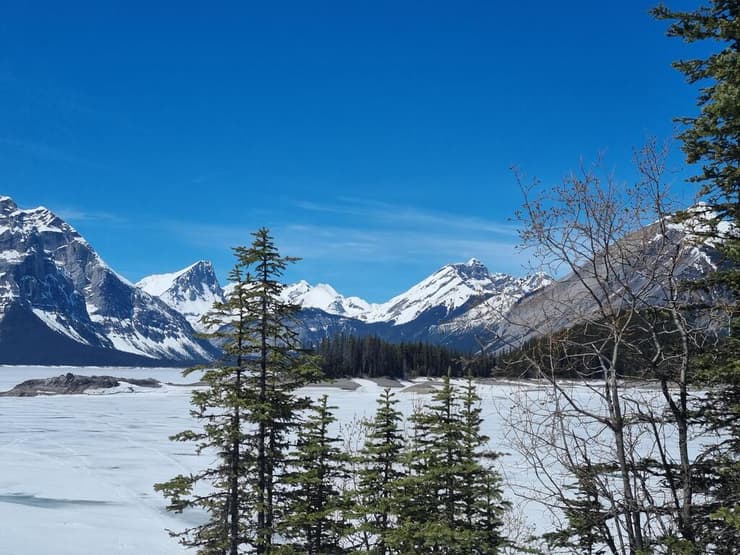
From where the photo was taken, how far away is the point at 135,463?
3109cm

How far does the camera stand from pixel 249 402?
1397 cm

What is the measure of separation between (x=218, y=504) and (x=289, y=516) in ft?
6.26

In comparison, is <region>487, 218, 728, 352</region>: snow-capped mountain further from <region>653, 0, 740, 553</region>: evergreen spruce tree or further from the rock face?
the rock face

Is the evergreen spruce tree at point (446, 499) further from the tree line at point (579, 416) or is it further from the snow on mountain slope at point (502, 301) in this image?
the snow on mountain slope at point (502, 301)

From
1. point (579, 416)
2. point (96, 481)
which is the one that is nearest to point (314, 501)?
point (579, 416)

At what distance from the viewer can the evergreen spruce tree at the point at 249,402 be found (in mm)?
14055

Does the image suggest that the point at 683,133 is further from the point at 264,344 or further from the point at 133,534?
the point at 133,534

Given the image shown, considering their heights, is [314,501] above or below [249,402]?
below

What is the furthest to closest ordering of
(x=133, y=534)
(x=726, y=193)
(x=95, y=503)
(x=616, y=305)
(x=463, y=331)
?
(x=95, y=503) < (x=133, y=534) < (x=726, y=193) < (x=616, y=305) < (x=463, y=331)

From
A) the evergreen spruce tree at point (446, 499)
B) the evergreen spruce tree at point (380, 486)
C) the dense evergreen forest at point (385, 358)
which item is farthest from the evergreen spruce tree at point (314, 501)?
the dense evergreen forest at point (385, 358)

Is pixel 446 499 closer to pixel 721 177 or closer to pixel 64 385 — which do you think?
pixel 721 177

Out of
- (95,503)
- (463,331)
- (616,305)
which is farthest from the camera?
(95,503)

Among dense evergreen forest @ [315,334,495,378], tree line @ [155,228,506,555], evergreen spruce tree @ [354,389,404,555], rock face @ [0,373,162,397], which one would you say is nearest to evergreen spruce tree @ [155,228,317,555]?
tree line @ [155,228,506,555]

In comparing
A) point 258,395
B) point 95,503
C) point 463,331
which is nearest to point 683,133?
point 463,331
